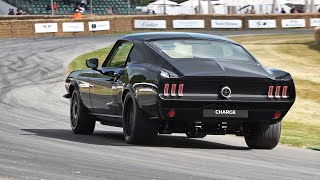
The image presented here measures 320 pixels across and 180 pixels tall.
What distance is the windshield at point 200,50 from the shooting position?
985 centimetres

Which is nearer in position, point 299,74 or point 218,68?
point 218,68

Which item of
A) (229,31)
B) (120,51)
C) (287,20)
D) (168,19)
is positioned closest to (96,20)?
(168,19)

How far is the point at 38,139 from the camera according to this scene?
10078 millimetres

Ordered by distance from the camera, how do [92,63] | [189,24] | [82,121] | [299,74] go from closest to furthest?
1. [92,63]
2. [82,121]
3. [299,74]
4. [189,24]

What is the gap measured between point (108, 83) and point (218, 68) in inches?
74.2

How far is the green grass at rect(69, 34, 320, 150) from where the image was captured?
13080 millimetres

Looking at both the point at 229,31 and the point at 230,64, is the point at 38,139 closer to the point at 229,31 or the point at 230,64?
the point at 230,64

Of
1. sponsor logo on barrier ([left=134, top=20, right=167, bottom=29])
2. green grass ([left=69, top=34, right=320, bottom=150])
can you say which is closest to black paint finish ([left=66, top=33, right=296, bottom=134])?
green grass ([left=69, top=34, right=320, bottom=150])

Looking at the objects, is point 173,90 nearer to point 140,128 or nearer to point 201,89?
point 201,89

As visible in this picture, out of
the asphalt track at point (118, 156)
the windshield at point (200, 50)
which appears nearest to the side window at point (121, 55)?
the windshield at point (200, 50)

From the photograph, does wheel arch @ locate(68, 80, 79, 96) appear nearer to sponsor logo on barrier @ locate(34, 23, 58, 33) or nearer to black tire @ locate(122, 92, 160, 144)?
black tire @ locate(122, 92, 160, 144)

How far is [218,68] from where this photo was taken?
30.6ft

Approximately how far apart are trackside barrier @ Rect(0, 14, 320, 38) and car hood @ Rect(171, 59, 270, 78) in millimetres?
34263

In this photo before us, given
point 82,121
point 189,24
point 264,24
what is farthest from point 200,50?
point 264,24
